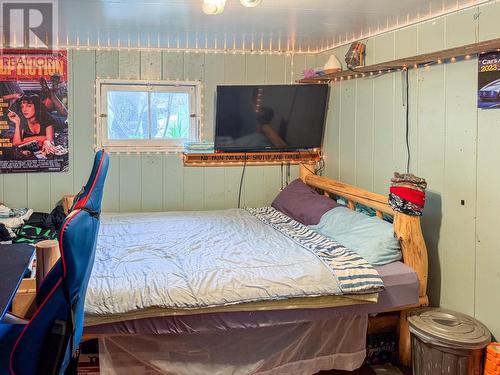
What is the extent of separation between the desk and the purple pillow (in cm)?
199

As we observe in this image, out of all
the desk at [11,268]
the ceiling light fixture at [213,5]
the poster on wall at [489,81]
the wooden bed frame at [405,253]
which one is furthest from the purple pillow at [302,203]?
the desk at [11,268]

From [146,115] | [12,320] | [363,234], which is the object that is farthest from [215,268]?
[146,115]

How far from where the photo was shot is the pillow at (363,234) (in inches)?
101

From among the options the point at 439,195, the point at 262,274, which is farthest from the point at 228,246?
the point at 439,195

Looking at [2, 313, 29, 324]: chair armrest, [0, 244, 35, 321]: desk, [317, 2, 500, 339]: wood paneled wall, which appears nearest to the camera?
[0, 244, 35, 321]: desk

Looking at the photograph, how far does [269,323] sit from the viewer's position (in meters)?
2.30

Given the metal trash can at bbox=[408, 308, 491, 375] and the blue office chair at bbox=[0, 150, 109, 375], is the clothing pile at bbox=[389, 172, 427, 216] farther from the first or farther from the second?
the blue office chair at bbox=[0, 150, 109, 375]

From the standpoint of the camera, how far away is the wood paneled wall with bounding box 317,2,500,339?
92.3 inches

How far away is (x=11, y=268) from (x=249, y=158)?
2.78 metres

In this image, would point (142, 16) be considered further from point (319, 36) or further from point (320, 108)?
point (320, 108)

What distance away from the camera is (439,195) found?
2682 millimetres

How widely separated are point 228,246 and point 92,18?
165 cm

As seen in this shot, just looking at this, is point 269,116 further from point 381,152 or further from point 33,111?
point 33,111

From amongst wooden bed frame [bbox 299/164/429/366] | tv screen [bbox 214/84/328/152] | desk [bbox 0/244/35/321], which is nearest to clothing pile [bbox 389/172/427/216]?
wooden bed frame [bbox 299/164/429/366]
